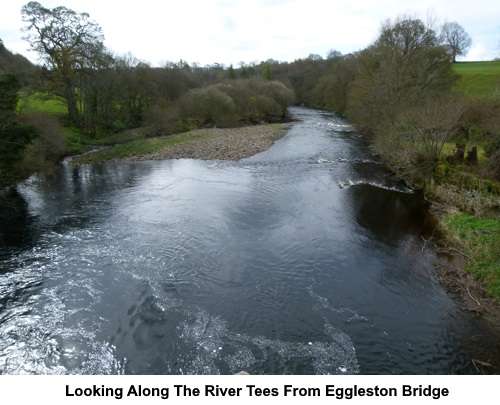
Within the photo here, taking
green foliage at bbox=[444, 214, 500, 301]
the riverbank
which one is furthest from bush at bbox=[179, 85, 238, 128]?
green foliage at bbox=[444, 214, 500, 301]

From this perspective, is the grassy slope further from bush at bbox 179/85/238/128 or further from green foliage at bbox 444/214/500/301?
bush at bbox 179/85/238/128

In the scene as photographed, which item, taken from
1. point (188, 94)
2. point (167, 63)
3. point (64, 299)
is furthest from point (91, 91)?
point (64, 299)

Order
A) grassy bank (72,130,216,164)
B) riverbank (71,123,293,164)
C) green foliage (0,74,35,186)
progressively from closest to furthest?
green foliage (0,74,35,186)
grassy bank (72,130,216,164)
riverbank (71,123,293,164)

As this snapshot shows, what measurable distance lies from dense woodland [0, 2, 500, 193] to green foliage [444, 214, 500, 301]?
5.02 metres

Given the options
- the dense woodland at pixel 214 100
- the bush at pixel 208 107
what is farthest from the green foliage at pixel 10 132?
the bush at pixel 208 107

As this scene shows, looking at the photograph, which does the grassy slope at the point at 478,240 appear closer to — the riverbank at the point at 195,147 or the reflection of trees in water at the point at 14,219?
the reflection of trees in water at the point at 14,219

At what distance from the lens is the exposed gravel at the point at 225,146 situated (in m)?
33.6

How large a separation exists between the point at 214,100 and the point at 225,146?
18276 millimetres

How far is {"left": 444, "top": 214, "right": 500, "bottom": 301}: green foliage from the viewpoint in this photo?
11.9 metres

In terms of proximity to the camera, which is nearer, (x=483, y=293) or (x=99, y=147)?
(x=483, y=293)
